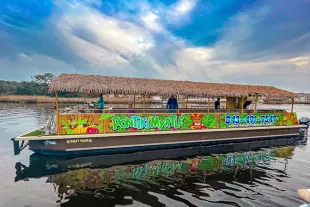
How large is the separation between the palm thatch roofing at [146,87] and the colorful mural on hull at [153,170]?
11.3 feet

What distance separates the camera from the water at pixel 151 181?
5.89 metres

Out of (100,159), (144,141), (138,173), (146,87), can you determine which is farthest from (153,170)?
(146,87)

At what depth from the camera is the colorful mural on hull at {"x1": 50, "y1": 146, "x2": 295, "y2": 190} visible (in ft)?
22.9

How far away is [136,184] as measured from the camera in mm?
6879

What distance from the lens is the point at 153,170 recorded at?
26.9 ft

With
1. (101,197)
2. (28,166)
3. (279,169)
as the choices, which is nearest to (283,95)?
(279,169)

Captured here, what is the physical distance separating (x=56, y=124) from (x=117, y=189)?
14.5ft

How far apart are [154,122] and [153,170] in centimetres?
269

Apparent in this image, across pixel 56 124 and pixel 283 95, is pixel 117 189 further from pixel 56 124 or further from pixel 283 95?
pixel 283 95

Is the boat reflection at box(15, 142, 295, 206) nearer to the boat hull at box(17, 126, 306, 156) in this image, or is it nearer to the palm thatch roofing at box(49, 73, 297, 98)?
the boat hull at box(17, 126, 306, 156)

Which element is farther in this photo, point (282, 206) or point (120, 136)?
point (120, 136)

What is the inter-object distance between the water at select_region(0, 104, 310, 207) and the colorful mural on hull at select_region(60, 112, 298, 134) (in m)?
1.36

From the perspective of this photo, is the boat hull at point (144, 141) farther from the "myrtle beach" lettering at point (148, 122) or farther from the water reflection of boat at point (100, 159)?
the "myrtle beach" lettering at point (148, 122)

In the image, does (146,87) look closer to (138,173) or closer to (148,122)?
(148,122)
